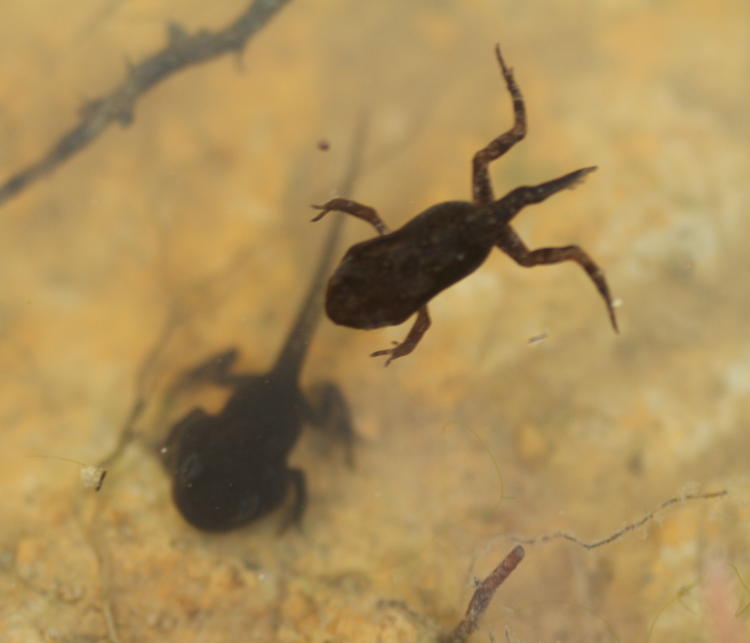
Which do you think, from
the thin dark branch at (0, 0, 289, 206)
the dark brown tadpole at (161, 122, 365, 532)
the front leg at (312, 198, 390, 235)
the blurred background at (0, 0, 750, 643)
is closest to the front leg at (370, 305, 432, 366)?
the blurred background at (0, 0, 750, 643)

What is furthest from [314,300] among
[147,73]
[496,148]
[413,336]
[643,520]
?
[643,520]

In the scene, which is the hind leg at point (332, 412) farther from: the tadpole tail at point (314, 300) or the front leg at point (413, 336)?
the front leg at point (413, 336)

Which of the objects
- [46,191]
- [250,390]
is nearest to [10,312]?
[46,191]

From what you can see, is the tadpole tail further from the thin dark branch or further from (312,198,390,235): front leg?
the thin dark branch

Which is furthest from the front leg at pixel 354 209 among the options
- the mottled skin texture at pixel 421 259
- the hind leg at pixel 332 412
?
the hind leg at pixel 332 412

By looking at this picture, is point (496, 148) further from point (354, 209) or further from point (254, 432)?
point (254, 432)

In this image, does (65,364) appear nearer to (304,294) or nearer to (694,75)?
(304,294)

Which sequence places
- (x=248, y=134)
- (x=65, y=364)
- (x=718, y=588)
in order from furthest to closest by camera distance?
(x=248, y=134)
(x=65, y=364)
(x=718, y=588)
